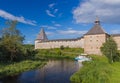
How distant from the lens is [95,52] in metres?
71.1

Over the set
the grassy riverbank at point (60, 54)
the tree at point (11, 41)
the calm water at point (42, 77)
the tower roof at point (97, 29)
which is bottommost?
the calm water at point (42, 77)

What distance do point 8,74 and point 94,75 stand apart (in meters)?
12.2

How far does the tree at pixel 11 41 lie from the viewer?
39906 mm

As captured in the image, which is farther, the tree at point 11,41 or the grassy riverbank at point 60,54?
the grassy riverbank at point 60,54

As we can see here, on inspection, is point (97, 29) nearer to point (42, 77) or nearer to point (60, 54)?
point (60, 54)

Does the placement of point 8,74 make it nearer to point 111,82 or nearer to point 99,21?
point 111,82

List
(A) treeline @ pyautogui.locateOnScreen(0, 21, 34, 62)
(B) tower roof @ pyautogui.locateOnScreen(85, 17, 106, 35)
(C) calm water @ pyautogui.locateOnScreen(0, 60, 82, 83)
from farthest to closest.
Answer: (B) tower roof @ pyautogui.locateOnScreen(85, 17, 106, 35) → (A) treeline @ pyautogui.locateOnScreen(0, 21, 34, 62) → (C) calm water @ pyautogui.locateOnScreen(0, 60, 82, 83)

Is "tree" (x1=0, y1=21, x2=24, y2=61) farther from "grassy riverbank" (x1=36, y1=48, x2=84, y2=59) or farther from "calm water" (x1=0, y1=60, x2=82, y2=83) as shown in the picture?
"grassy riverbank" (x1=36, y1=48, x2=84, y2=59)

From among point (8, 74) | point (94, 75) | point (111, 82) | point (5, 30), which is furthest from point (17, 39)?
point (111, 82)

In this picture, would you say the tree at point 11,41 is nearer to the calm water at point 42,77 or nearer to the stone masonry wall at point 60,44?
the calm water at point 42,77

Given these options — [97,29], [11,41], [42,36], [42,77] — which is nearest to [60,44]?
[42,36]

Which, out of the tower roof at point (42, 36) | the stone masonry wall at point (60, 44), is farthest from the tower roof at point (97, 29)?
the tower roof at point (42, 36)

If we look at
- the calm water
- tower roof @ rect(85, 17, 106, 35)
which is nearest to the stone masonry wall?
tower roof @ rect(85, 17, 106, 35)

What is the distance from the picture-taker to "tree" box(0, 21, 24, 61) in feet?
131
